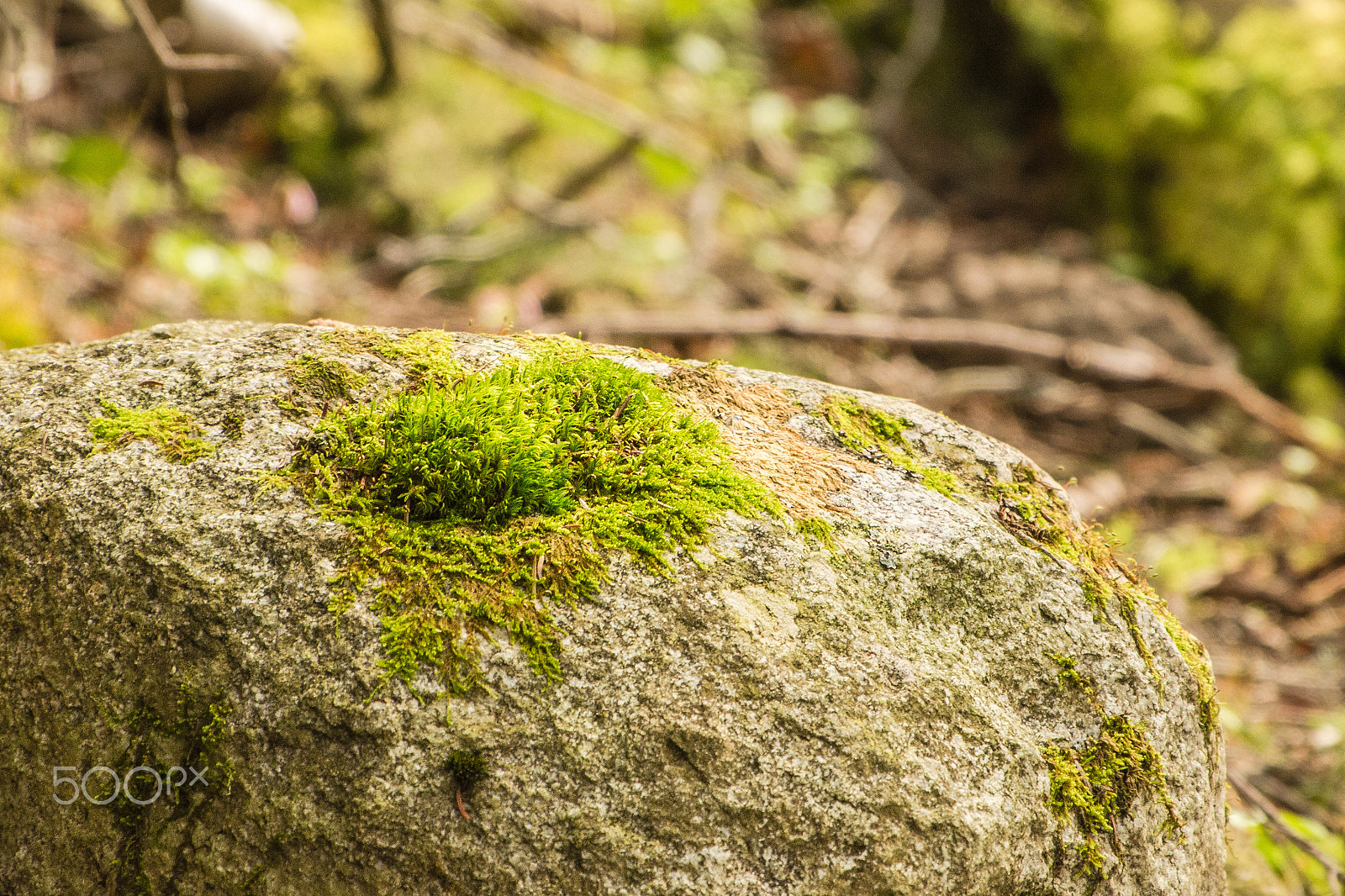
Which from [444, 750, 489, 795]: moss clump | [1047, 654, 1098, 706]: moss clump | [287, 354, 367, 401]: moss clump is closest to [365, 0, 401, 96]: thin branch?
[287, 354, 367, 401]: moss clump

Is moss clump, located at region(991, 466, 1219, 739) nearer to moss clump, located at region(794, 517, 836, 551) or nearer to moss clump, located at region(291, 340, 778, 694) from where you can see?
moss clump, located at region(794, 517, 836, 551)

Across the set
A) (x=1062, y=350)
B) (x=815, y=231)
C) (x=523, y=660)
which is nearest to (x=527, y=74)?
(x=815, y=231)

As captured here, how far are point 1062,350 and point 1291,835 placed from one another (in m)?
4.30

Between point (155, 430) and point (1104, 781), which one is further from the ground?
point (155, 430)

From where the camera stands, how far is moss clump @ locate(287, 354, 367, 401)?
6.60 ft

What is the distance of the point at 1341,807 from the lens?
3.81 m

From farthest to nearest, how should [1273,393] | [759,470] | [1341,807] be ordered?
[1273,393], [1341,807], [759,470]

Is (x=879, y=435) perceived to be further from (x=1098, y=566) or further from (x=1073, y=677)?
(x=1073, y=677)

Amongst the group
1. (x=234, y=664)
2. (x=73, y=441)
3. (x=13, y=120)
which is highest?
(x=13, y=120)

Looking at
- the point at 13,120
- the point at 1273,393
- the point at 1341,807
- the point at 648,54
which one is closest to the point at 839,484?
the point at 1341,807

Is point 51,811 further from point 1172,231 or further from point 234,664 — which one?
point 1172,231

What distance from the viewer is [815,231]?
8172 mm

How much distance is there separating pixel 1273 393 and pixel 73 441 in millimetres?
9091

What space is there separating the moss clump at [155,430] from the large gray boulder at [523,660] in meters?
0.01
